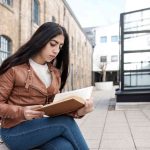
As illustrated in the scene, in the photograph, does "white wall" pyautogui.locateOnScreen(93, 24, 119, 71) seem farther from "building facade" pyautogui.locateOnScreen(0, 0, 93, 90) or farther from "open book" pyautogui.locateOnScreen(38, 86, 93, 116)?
"open book" pyautogui.locateOnScreen(38, 86, 93, 116)

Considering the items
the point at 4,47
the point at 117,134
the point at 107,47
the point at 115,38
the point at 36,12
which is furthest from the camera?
the point at 115,38

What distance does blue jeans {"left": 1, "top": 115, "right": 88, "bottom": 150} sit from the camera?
3123 mm

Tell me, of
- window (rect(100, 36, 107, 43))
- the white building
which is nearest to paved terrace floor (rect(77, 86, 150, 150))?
the white building

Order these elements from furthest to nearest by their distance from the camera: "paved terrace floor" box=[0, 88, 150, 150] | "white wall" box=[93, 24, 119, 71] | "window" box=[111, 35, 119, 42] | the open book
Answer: "window" box=[111, 35, 119, 42] < "white wall" box=[93, 24, 119, 71] < "paved terrace floor" box=[0, 88, 150, 150] < the open book

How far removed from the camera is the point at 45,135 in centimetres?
312

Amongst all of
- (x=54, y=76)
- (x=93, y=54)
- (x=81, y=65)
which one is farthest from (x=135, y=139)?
(x=93, y=54)

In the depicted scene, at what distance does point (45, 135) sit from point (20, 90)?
1.51 feet

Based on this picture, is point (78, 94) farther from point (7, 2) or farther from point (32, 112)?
point (7, 2)

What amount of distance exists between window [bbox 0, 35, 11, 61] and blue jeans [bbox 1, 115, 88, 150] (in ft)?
42.9

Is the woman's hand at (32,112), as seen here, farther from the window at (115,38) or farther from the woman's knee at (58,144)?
the window at (115,38)

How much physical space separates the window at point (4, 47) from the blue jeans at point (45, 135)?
13.1m

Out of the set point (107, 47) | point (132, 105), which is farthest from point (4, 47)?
point (107, 47)

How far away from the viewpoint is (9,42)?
16844 mm

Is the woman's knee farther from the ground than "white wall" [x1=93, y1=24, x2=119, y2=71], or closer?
closer
